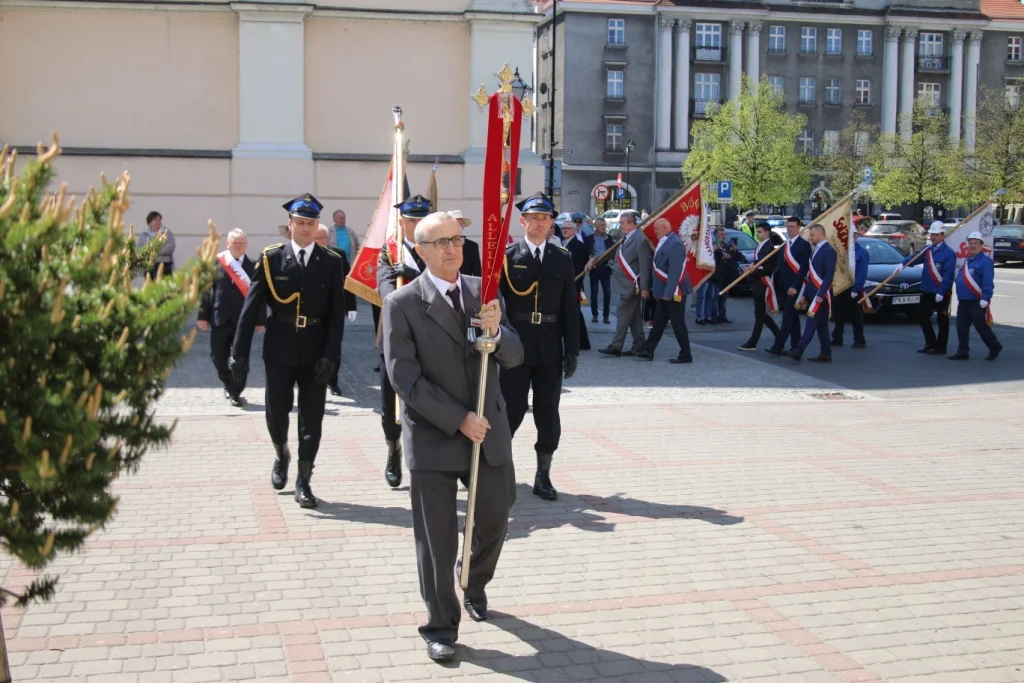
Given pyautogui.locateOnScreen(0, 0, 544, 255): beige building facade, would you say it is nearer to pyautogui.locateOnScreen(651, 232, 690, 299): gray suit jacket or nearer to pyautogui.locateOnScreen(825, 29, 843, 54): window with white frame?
pyautogui.locateOnScreen(651, 232, 690, 299): gray suit jacket

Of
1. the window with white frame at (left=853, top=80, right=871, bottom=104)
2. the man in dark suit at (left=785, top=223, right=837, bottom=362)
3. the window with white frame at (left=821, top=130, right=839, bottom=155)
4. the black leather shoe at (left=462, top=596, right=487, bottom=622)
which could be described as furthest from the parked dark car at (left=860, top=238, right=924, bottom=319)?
the window with white frame at (left=853, top=80, right=871, bottom=104)

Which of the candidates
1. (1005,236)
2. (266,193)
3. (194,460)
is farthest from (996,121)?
(194,460)

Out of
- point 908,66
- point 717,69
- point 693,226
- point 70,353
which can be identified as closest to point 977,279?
point 693,226

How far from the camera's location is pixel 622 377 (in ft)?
45.5

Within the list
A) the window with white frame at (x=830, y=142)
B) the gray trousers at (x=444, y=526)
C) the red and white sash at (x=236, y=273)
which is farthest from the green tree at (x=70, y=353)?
the window with white frame at (x=830, y=142)

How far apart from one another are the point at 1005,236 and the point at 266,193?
29228mm

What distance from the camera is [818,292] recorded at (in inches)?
600

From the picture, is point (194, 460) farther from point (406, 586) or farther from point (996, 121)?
point (996, 121)

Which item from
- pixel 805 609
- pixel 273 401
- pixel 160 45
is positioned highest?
pixel 160 45

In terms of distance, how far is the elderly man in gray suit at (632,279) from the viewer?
15.3 metres

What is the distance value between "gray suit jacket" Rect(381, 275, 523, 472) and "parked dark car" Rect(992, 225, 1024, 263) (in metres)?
37.6

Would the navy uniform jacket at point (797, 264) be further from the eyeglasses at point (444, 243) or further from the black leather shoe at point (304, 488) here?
the eyeglasses at point (444, 243)

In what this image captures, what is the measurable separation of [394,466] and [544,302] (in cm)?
156

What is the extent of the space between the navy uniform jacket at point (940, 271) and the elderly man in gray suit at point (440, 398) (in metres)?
12.9
